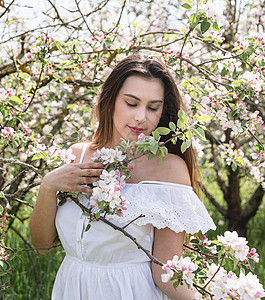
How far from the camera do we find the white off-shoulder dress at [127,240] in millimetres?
1601

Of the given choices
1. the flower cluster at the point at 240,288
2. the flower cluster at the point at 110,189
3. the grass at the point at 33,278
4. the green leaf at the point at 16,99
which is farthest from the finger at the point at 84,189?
the grass at the point at 33,278

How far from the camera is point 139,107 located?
5.59 ft

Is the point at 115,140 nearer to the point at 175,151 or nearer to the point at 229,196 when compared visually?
the point at 175,151

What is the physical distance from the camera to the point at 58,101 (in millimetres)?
3305

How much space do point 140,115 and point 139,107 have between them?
0.16 feet

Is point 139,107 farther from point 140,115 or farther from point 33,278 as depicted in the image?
point 33,278

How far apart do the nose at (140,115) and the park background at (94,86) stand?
261 millimetres

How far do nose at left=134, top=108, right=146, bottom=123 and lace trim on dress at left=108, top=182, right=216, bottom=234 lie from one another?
25cm

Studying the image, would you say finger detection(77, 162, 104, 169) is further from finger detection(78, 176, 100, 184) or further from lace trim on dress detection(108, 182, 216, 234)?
lace trim on dress detection(108, 182, 216, 234)

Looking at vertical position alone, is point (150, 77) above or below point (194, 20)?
below

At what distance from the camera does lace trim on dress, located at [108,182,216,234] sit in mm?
1585

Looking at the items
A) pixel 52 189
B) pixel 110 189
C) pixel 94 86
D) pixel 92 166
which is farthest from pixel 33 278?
pixel 110 189

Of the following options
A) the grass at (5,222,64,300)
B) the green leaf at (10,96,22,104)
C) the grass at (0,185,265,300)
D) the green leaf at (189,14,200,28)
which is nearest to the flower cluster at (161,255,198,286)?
the green leaf at (189,14,200,28)

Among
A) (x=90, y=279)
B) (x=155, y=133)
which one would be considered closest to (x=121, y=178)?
(x=155, y=133)
